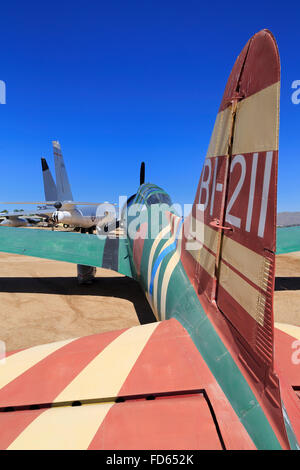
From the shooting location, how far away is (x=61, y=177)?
92.7ft

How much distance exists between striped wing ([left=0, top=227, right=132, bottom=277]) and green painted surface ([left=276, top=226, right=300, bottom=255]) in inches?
186

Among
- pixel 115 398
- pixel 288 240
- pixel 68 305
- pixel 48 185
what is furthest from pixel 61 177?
pixel 115 398

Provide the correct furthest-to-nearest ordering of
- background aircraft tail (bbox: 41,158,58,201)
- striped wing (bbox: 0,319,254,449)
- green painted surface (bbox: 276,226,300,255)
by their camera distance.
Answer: background aircraft tail (bbox: 41,158,58,201) < green painted surface (bbox: 276,226,300,255) < striped wing (bbox: 0,319,254,449)

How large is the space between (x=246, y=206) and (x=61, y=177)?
94.8 feet

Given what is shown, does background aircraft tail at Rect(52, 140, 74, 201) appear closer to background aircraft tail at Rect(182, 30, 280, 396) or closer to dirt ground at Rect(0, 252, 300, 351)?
dirt ground at Rect(0, 252, 300, 351)

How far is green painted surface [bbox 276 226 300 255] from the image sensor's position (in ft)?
25.9

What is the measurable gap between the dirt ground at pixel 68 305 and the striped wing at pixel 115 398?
10.3 ft

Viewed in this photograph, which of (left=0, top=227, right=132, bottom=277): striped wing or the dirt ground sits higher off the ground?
(left=0, top=227, right=132, bottom=277): striped wing

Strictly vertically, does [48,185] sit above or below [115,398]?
above

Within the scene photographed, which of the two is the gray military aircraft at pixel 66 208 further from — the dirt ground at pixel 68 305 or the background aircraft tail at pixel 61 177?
the dirt ground at pixel 68 305

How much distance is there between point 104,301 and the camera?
24.5ft

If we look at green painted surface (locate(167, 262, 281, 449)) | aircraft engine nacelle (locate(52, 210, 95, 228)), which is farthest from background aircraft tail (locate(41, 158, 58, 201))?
green painted surface (locate(167, 262, 281, 449))

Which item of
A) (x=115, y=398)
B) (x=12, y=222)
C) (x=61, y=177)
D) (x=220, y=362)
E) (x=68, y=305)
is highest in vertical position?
(x=61, y=177)

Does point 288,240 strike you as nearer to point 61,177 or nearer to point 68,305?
point 68,305
